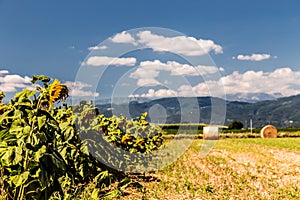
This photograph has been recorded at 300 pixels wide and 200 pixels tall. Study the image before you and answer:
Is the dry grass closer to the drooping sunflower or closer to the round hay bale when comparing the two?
the drooping sunflower

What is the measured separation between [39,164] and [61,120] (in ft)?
12.6

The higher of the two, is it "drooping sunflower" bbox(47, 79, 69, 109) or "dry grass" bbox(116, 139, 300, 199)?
"drooping sunflower" bbox(47, 79, 69, 109)

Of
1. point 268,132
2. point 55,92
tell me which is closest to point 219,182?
point 55,92

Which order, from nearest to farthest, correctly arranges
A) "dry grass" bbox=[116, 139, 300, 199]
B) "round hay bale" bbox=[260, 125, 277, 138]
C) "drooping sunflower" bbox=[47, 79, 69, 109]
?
"drooping sunflower" bbox=[47, 79, 69, 109], "dry grass" bbox=[116, 139, 300, 199], "round hay bale" bbox=[260, 125, 277, 138]

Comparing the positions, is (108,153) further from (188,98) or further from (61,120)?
(188,98)

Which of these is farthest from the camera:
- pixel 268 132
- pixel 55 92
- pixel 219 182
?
pixel 268 132

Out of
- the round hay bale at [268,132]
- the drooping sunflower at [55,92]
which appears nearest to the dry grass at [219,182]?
the drooping sunflower at [55,92]

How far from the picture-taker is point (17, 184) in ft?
8.96

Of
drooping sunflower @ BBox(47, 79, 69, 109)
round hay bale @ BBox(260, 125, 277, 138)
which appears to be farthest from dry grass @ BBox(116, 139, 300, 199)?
round hay bale @ BBox(260, 125, 277, 138)

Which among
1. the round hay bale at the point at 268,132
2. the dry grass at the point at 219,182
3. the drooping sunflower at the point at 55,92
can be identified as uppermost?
the drooping sunflower at the point at 55,92

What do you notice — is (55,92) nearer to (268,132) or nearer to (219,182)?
(219,182)

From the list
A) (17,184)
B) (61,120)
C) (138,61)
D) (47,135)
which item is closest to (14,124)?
(47,135)

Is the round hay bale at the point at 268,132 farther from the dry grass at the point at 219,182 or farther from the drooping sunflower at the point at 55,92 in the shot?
the drooping sunflower at the point at 55,92

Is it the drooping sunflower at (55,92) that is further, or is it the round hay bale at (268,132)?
the round hay bale at (268,132)
